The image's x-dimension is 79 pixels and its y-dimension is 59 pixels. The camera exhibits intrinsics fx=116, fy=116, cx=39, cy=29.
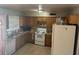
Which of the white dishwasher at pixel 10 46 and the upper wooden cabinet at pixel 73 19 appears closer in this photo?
the upper wooden cabinet at pixel 73 19

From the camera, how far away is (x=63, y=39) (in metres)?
2.12

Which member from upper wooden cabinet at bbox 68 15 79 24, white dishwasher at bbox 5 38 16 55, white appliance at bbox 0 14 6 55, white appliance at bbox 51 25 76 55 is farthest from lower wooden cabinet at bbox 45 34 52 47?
white appliance at bbox 0 14 6 55

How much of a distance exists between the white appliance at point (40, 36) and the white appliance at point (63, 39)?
0.25 m

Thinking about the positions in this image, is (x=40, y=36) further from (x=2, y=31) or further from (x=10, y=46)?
(x=2, y=31)

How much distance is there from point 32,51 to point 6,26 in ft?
2.41

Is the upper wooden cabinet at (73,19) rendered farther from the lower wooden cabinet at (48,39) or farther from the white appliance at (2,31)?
the white appliance at (2,31)

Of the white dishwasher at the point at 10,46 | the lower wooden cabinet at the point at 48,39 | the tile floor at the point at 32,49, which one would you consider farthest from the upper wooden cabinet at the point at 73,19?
the white dishwasher at the point at 10,46

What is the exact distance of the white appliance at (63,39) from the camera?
2.04 meters

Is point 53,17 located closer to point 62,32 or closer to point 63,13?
point 63,13

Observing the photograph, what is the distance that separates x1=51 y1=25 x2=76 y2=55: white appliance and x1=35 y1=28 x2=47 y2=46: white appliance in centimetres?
25
